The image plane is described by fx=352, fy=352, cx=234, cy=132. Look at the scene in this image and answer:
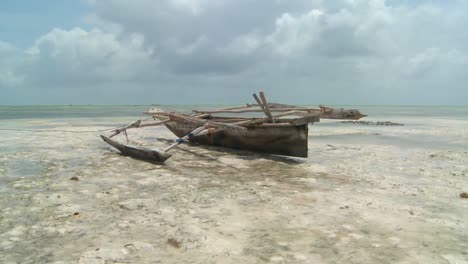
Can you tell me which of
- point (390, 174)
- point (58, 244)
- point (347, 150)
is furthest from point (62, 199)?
point (347, 150)

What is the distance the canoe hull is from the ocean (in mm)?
469

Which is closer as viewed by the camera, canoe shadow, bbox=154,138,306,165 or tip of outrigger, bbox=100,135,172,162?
tip of outrigger, bbox=100,135,172,162

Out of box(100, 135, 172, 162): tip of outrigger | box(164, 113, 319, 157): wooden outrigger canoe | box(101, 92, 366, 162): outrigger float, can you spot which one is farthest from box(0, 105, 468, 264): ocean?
box(164, 113, 319, 157): wooden outrigger canoe

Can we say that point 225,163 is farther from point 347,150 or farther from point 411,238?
point 411,238

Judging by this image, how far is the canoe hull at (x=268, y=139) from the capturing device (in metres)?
8.41

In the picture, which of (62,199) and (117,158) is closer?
(62,199)

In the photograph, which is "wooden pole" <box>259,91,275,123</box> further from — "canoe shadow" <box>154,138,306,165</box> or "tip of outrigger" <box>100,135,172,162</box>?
"tip of outrigger" <box>100,135,172,162</box>

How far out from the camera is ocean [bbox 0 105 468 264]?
322cm

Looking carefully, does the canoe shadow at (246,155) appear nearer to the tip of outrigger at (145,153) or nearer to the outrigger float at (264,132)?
the outrigger float at (264,132)

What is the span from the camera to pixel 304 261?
3061 mm

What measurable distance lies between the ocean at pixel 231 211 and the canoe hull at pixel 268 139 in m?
0.47

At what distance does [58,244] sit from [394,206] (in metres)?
4.08

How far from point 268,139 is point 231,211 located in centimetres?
481

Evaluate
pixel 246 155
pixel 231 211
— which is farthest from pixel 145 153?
pixel 231 211
